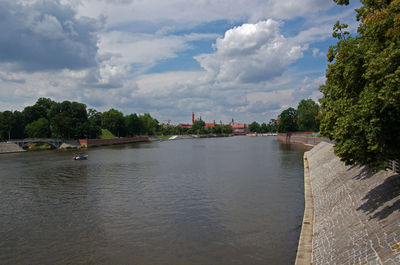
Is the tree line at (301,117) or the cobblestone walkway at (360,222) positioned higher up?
the tree line at (301,117)

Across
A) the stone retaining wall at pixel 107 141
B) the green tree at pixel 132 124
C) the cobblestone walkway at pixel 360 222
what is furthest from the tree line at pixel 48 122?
the cobblestone walkway at pixel 360 222

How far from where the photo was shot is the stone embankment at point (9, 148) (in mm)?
95188

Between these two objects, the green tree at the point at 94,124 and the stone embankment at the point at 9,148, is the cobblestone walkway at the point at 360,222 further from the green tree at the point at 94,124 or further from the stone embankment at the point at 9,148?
the green tree at the point at 94,124

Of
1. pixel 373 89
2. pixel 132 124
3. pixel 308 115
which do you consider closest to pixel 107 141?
pixel 132 124

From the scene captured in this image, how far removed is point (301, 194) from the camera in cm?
2947

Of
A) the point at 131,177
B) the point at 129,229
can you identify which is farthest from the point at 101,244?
the point at 131,177

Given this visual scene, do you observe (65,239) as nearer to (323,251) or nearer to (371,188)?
(323,251)

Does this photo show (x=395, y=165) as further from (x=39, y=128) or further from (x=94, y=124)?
(x=94, y=124)

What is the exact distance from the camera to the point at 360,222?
14164mm

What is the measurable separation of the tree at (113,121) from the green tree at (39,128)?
37.7m

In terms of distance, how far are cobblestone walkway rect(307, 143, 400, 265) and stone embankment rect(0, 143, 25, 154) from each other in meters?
99.8

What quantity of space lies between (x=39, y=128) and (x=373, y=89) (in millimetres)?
124653

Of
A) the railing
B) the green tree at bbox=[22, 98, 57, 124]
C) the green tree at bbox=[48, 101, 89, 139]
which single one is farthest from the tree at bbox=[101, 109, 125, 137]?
the railing

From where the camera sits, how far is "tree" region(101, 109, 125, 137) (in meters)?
158
